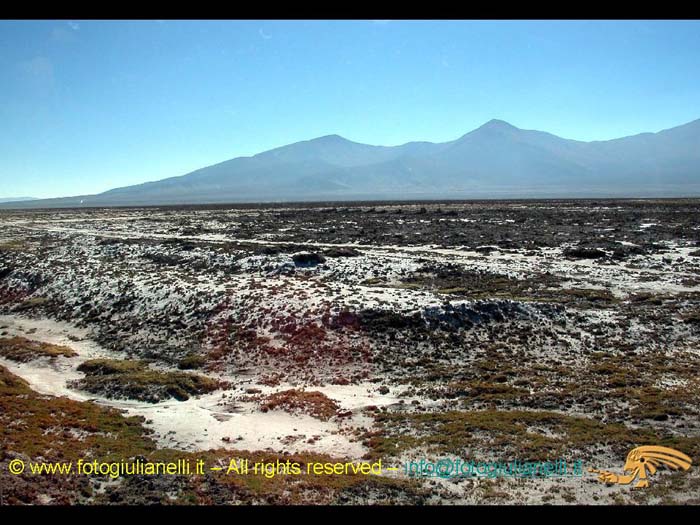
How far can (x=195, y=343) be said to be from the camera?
31.4m

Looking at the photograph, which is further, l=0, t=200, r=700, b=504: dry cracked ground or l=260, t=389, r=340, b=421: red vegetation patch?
A: l=260, t=389, r=340, b=421: red vegetation patch

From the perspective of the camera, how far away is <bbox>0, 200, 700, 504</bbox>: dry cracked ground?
14.7 m

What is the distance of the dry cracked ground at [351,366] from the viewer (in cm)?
1466

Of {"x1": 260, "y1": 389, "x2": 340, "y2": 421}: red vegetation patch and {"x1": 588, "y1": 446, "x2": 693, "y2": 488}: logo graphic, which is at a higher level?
{"x1": 588, "y1": 446, "x2": 693, "y2": 488}: logo graphic

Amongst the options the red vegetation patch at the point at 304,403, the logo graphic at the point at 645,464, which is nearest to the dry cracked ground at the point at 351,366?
the red vegetation patch at the point at 304,403

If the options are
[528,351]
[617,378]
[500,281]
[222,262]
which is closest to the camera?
[617,378]

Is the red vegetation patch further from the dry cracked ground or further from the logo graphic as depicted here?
the logo graphic

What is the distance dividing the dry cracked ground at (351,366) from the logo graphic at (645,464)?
16.2 inches

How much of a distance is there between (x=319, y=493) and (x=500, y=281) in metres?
31.5

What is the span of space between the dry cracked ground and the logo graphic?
412 mm

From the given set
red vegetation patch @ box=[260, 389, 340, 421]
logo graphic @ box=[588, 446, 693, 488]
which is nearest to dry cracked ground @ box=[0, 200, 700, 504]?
red vegetation patch @ box=[260, 389, 340, 421]

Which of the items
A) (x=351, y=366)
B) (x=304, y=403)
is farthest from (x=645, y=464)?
(x=351, y=366)
